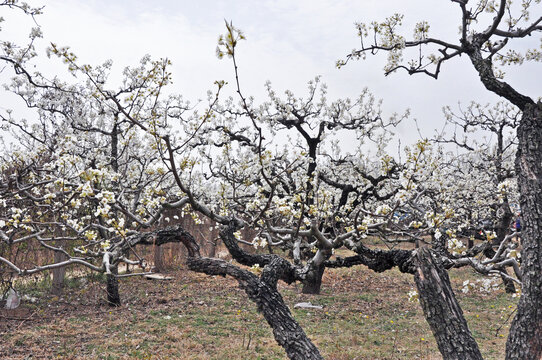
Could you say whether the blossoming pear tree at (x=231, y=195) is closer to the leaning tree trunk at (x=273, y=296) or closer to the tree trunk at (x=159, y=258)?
the leaning tree trunk at (x=273, y=296)

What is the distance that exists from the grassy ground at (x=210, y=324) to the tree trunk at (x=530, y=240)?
281 cm

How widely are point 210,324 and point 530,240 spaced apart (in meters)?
6.06

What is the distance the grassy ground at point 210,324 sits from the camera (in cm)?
614

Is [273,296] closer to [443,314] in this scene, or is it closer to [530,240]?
[443,314]

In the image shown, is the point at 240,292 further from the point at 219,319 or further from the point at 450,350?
the point at 450,350

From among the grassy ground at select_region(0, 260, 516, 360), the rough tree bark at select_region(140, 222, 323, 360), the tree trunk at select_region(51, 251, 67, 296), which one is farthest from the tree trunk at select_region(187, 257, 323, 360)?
the tree trunk at select_region(51, 251, 67, 296)

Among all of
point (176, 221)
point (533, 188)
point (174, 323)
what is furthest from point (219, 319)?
point (176, 221)

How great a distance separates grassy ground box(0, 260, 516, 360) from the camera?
6141 mm

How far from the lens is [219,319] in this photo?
8039 millimetres

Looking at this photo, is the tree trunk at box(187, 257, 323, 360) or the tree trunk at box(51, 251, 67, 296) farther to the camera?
the tree trunk at box(51, 251, 67, 296)

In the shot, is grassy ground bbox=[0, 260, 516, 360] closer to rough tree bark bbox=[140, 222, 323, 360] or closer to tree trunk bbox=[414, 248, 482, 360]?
rough tree bark bbox=[140, 222, 323, 360]

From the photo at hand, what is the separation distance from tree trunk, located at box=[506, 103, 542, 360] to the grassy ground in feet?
9.23

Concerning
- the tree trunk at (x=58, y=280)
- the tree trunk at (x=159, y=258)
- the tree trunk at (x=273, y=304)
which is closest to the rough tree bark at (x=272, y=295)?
the tree trunk at (x=273, y=304)

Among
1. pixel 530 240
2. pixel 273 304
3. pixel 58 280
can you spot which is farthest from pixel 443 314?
pixel 58 280
